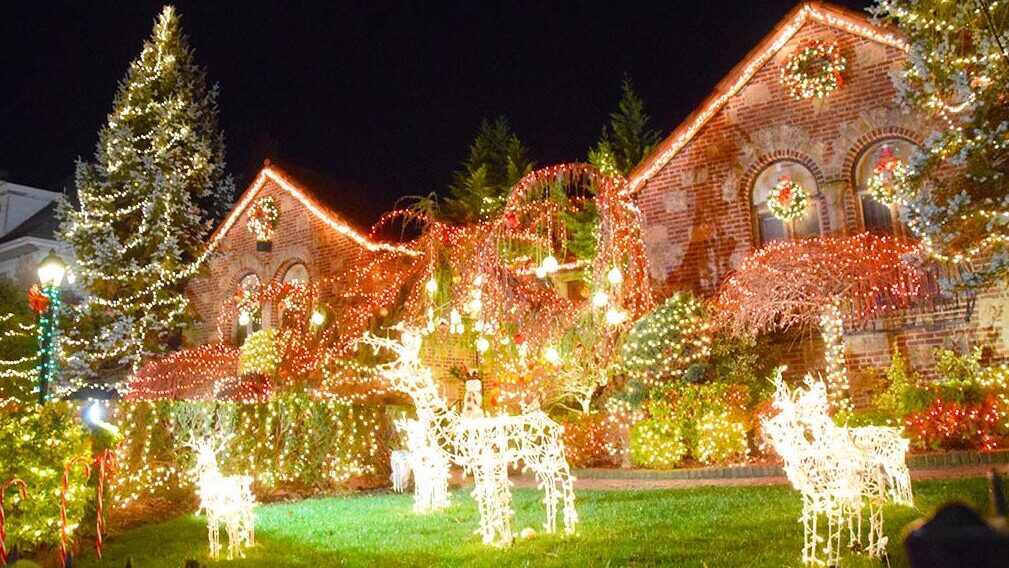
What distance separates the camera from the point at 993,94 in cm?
1048

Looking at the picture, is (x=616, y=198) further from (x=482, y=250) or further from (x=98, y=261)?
(x=98, y=261)

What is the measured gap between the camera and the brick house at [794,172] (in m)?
13.7

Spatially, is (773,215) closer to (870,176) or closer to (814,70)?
(870,176)

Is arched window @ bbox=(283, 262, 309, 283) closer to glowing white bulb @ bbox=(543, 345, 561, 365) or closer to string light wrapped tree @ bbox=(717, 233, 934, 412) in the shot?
glowing white bulb @ bbox=(543, 345, 561, 365)

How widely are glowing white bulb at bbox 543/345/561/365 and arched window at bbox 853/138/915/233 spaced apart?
6325 mm

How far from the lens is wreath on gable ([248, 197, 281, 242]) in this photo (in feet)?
71.7

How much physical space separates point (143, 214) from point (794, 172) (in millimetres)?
17950

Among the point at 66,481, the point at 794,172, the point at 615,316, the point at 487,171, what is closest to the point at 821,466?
the point at 615,316

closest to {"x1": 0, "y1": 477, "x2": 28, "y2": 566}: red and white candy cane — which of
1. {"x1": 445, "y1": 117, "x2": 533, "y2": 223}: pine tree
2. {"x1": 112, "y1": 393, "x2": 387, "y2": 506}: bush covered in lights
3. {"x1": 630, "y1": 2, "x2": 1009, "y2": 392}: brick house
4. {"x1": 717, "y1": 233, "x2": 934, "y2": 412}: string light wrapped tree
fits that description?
{"x1": 112, "y1": 393, "x2": 387, "y2": 506}: bush covered in lights

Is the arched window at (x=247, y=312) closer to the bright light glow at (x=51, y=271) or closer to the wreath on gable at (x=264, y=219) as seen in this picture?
the wreath on gable at (x=264, y=219)

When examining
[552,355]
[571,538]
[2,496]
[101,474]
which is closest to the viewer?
[571,538]

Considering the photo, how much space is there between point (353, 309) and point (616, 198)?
7.34 metres

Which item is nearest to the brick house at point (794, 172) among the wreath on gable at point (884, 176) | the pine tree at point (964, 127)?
the wreath on gable at point (884, 176)

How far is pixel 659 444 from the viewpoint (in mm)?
12891
